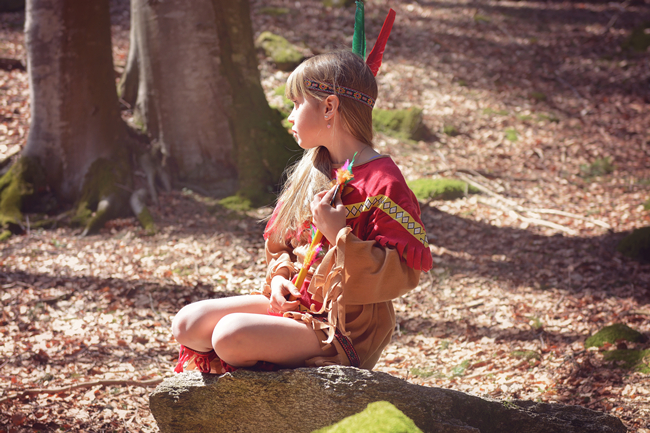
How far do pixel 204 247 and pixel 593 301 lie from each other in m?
3.87

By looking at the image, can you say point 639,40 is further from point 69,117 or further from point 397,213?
point 397,213

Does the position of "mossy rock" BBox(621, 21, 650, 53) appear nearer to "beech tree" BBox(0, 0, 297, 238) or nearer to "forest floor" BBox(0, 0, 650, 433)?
"forest floor" BBox(0, 0, 650, 433)

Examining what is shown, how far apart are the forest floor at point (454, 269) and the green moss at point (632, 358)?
5 centimetres

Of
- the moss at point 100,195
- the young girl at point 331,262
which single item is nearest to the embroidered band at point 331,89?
the young girl at point 331,262

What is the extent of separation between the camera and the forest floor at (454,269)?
139 inches

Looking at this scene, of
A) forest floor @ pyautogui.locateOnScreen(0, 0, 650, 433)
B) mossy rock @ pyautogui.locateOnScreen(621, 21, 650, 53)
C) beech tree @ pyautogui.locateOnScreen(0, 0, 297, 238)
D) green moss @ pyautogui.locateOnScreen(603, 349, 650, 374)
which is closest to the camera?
forest floor @ pyautogui.locateOnScreen(0, 0, 650, 433)

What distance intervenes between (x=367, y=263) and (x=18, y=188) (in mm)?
4924

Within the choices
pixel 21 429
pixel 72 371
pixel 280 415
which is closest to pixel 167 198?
pixel 72 371

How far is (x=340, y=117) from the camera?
7.98 ft

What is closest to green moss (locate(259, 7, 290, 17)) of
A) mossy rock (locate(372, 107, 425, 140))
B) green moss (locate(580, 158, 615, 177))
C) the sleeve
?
mossy rock (locate(372, 107, 425, 140))

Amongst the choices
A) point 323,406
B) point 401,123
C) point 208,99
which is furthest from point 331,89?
point 401,123

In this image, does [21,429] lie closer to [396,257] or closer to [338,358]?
[338,358]

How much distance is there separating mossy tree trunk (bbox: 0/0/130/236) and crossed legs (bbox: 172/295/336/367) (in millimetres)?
3627

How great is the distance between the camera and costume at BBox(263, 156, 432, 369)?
222cm
